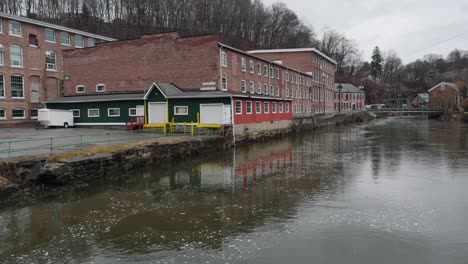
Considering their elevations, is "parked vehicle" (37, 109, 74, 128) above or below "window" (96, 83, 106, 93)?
below

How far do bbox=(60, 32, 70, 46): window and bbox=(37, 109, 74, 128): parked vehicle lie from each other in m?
15.5

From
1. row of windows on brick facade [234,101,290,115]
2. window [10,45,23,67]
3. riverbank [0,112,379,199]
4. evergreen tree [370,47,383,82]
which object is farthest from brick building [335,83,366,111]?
riverbank [0,112,379,199]

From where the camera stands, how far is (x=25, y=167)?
50.7ft

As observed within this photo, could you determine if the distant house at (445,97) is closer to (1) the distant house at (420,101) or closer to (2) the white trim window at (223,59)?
(1) the distant house at (420,101)

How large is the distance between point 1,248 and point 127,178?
9.09 metres

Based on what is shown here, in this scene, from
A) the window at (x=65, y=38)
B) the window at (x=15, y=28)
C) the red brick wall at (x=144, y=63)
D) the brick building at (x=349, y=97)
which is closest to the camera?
the red brick wall at (x=144, y=63)

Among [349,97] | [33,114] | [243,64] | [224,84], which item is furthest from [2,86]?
[349,97]

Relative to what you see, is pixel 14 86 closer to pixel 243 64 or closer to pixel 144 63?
pixel 144 63

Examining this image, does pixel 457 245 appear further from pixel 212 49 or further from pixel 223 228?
pixel 212 49

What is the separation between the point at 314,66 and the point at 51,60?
43934mm

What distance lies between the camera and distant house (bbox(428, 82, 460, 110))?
91.7 m

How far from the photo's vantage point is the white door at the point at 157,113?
33062 millimetres

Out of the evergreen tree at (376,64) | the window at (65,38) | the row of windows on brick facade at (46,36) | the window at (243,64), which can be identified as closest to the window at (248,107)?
Result: the window at (243,64)

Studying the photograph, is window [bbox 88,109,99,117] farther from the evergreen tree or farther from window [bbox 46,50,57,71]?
the evergreen tree
